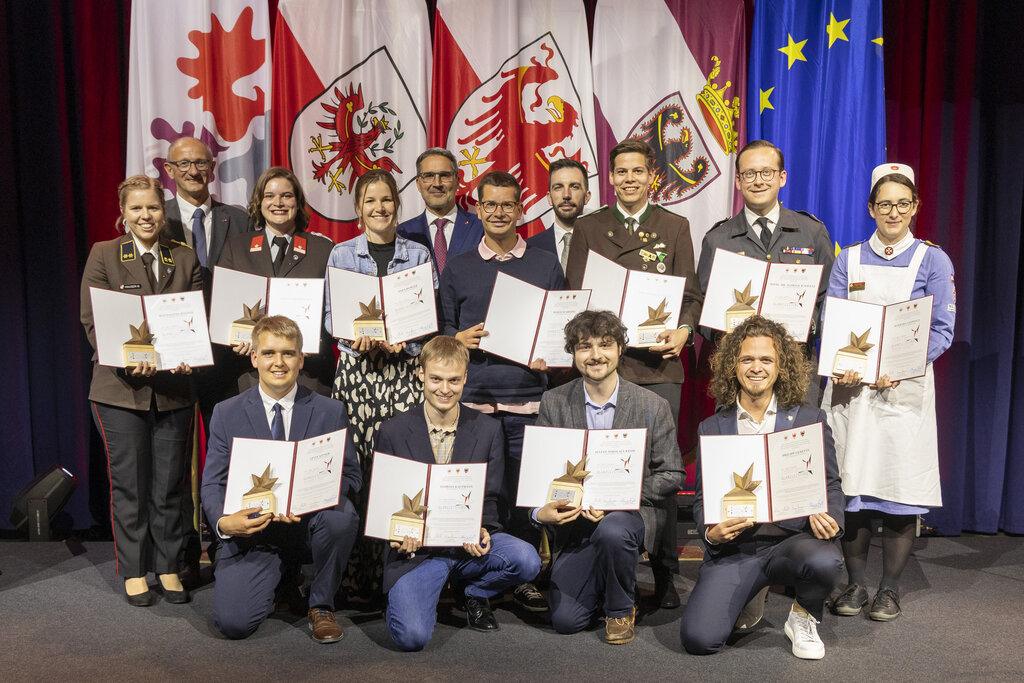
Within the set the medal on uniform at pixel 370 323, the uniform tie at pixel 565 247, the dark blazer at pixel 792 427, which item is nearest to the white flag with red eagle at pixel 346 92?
the uniform tie at pixel 565 247

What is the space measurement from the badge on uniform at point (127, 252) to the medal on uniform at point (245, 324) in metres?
0.53

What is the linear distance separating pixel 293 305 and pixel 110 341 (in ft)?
2.53

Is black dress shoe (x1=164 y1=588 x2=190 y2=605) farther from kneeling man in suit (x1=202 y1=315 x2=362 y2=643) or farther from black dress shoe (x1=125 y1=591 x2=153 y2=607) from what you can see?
kneeling man in suit (x1=202 y1=315 x2=362 y2=643)

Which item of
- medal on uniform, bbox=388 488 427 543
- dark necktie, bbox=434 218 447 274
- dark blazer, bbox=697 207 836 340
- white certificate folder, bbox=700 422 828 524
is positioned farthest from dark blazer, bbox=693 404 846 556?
dark necktie, bbox=434 218 447 274

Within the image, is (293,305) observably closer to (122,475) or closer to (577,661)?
(122,475)

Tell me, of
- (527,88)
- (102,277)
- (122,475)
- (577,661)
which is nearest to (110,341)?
(102,277)

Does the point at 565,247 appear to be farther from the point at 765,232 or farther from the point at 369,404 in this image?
the point at 369,404

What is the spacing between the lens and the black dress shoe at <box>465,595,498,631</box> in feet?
11.6

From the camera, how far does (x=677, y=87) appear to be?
5039 mm

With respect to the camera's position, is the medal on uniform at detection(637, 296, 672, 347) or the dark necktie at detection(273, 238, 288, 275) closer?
the medal on uniform at detection(637, 296, 672, 347)

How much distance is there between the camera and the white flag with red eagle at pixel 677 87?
5.00 metres

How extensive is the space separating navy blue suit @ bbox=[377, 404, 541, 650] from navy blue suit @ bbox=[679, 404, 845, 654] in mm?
673

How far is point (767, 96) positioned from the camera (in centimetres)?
504

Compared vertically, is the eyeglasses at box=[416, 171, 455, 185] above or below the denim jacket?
above
